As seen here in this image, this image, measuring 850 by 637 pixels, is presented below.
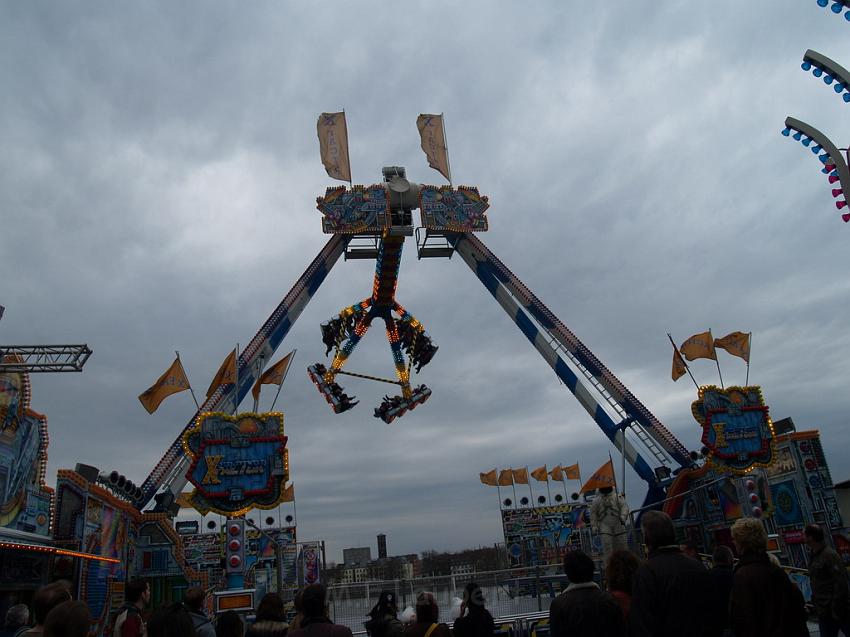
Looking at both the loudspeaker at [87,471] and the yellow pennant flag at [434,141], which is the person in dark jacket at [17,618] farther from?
the yellow pennant flag at [434,141]

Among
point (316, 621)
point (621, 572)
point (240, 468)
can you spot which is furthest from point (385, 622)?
point (240, 468)

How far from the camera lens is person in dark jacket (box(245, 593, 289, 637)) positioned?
559 centimetres

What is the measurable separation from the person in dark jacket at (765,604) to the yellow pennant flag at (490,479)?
1906 inches

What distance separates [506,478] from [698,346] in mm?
28350

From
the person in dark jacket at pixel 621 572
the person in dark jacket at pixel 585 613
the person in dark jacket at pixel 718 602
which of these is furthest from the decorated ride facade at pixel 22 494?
the person in dark jacket at pixel 718 602

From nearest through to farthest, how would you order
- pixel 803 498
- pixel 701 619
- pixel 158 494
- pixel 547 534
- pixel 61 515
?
pixel 701 619
pixel 61 515
pixel 158 494
pixel 803 498
pixel 547 534

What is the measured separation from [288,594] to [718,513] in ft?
57.2

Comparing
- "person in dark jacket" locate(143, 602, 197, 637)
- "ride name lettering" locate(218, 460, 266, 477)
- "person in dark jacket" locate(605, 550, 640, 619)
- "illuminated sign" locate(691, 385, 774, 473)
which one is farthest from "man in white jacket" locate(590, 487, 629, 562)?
"illuminated sign" locate(691, 385, 774, 473)

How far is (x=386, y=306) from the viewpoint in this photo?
28.4 m

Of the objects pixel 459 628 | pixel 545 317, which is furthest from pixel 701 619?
pixel 545 317

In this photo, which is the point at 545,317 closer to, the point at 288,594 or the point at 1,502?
the point at 288,594

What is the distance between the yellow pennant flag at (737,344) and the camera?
25.4 m

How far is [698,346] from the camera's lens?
25.6 metres

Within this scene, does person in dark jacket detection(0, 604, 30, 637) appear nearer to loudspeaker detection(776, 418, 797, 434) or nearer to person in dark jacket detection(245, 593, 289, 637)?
person in dark jacket detection(245, 593, 289, 637)
